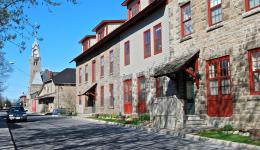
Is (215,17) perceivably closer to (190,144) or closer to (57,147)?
(190,144)

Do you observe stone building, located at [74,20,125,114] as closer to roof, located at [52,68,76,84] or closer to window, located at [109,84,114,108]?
window, located at [109,84,114,108]

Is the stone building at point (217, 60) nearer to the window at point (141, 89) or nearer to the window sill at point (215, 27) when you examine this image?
the window sill at point (215, 27)

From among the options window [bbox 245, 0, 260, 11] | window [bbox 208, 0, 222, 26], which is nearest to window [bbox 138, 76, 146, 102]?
window [bbox 208, 0, 222, 26]

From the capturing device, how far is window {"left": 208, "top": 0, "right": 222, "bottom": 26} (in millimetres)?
17953

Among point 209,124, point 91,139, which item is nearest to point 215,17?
point 209,124

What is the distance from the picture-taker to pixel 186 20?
68.2 ft

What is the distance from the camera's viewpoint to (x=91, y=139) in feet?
51.1

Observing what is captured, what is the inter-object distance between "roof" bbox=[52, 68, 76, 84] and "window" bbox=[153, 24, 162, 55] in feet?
148

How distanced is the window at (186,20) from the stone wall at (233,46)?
0.57m

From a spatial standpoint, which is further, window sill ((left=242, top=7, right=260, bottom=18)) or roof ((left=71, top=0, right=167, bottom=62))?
roof ((left=71, top=0, right=167, bottom=62))

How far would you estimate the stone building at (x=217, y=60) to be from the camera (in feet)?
51.6

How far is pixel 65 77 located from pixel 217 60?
54614 mm

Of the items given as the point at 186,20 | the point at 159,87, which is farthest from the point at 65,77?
the point at 186,20

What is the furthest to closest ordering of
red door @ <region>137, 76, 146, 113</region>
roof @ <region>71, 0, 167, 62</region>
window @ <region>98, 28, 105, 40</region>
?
window @ <region>98, 28, 105, 40</region>
red door @ <region>137, 76, 146, 113</region>
roof @ <region>71, 0, 167, 62</region>
